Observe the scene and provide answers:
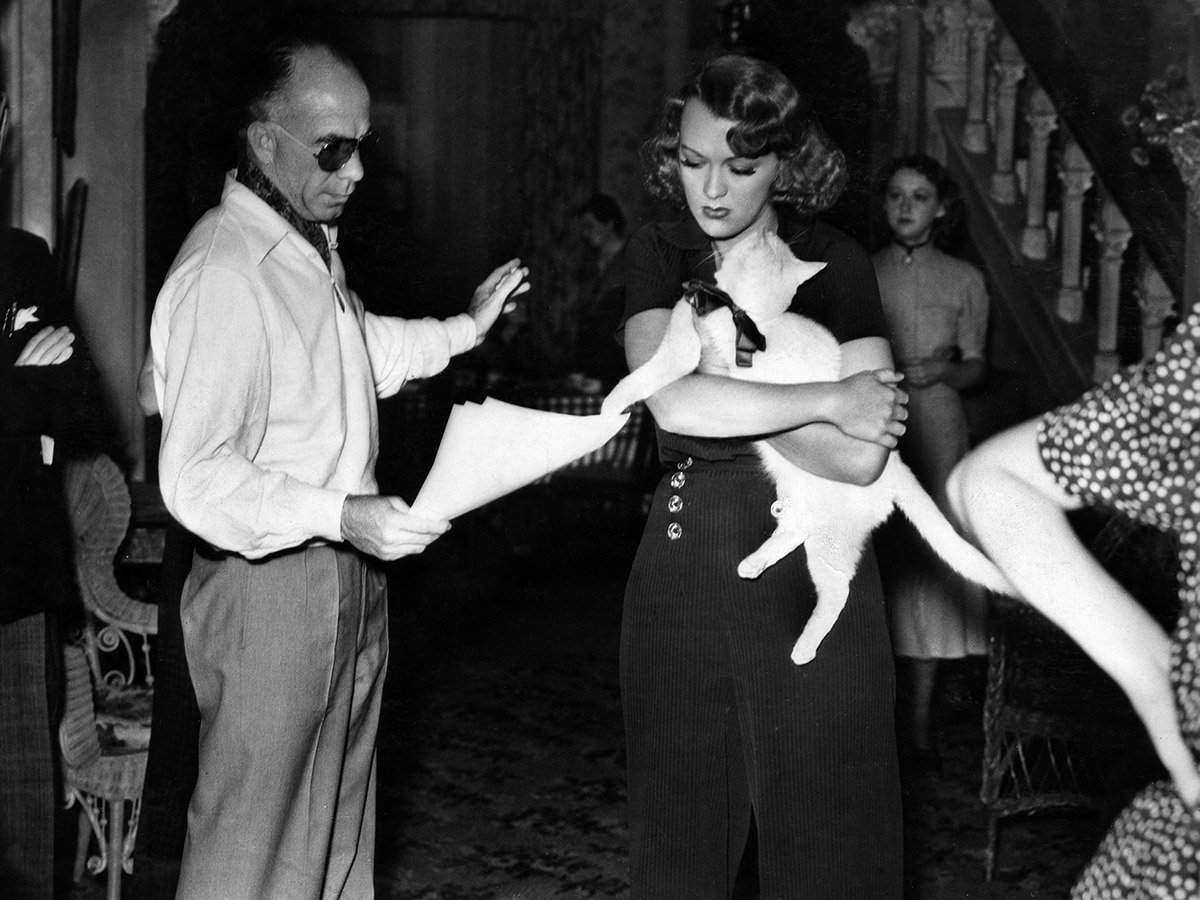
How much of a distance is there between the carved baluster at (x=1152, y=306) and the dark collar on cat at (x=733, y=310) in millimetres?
1103

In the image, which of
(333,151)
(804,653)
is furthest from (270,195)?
(804,653)

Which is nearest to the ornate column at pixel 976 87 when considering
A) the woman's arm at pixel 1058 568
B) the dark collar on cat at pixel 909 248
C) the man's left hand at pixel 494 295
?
the dark collar on cat at pixel 909 248

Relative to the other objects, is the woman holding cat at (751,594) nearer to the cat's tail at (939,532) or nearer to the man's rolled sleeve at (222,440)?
the cat's tail at (939,532)

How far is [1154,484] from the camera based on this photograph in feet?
3.48

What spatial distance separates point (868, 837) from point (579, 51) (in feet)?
17.1

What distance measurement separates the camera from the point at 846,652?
172 cm

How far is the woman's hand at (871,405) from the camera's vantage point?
1.67 meters

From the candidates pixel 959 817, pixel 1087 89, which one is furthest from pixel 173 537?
pixel 959 817

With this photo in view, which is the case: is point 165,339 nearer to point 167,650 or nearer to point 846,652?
point 167,650

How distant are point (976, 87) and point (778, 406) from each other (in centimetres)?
200

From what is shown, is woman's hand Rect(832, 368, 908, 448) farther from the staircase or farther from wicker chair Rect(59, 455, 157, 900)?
wicker chair Rect(59, 455, 157, 900)

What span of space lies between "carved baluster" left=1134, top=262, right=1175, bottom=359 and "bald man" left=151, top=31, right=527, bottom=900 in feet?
4.98

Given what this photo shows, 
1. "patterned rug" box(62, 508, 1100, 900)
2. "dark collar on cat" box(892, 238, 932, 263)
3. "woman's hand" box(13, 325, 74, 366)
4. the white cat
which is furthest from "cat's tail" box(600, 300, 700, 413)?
"dark collar on cat" box(892, 238, 932, 263)

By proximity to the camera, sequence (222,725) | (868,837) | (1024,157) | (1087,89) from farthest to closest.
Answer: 1. (1024,157)
2. (1087,89)
3. (222,725)
4. (868,837)
